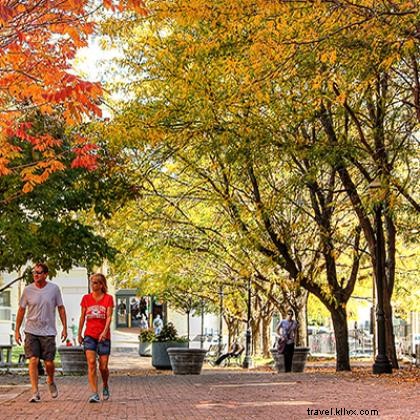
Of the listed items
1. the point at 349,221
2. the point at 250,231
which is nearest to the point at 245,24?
the point at 250,231

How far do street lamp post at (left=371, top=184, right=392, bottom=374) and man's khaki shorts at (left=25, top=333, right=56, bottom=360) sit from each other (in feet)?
31.5

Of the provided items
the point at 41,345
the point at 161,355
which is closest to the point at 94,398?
the point at 41,345

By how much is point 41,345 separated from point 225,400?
2712 millimetres

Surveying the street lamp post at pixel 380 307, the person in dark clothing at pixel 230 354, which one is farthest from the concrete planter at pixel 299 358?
the person in dark clothing at pixel 230 354

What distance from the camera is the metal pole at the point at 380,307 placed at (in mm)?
20797

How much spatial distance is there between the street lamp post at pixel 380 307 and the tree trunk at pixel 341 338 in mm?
3165

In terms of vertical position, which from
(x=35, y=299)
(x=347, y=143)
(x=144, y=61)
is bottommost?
(x=35, y=299)

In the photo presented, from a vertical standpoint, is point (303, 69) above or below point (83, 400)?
above

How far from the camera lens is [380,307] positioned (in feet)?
69.7

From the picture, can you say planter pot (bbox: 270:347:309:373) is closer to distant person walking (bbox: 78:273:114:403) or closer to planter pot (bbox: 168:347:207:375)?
planter pot (bbox: 168:347:207:375)

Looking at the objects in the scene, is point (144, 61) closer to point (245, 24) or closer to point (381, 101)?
point (381, 101)

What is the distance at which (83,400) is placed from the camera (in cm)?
1373

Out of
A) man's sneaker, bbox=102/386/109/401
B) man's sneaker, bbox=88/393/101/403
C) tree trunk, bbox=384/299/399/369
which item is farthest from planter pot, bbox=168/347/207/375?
man's sneaker, bbox=88/393/101/403

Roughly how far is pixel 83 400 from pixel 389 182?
7.56 m
